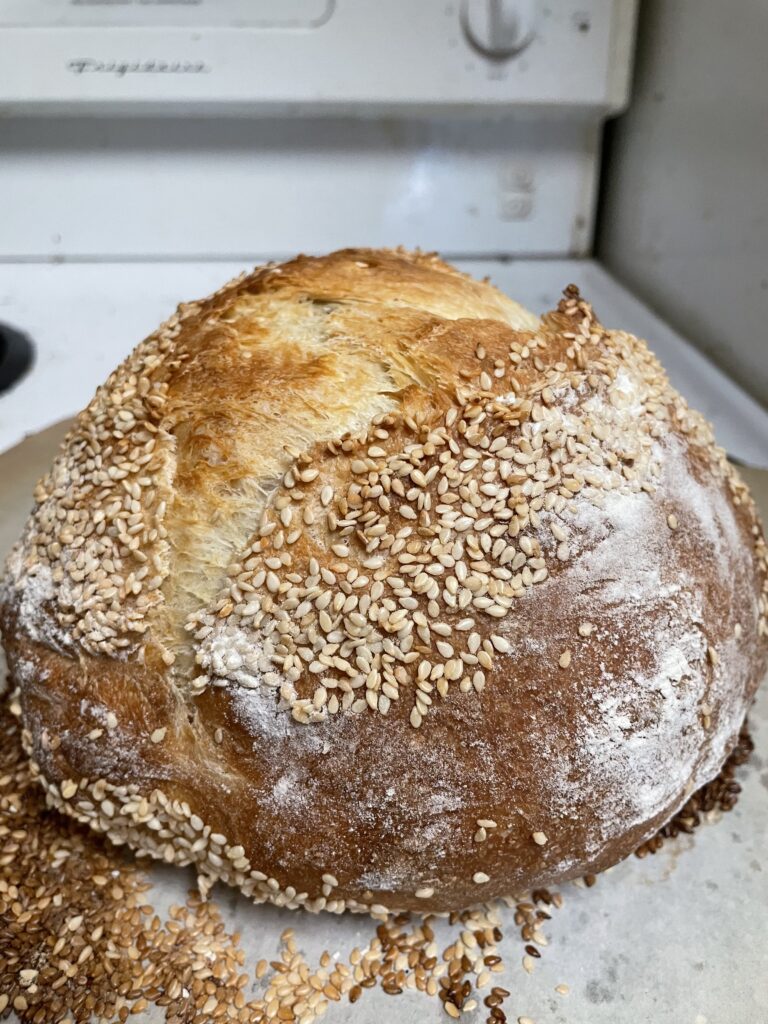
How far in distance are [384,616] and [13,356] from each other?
50.8 inches

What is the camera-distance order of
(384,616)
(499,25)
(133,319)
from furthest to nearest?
1. (133,319)
2. (499,25)
3. (384,616)

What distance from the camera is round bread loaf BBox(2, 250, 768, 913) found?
92 cm

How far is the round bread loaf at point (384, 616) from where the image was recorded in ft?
3.02

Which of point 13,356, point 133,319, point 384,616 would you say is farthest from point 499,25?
point 384,616

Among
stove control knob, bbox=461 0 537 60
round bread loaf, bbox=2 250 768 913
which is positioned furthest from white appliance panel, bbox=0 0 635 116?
round bread loaf, bbox=2 250 768 913

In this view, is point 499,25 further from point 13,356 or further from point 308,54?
point 13,356

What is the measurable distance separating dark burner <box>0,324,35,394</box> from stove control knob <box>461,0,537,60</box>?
112 centimetres

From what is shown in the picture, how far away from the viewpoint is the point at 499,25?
5.81 feet

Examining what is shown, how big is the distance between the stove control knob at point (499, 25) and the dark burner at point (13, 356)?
3.67 ft

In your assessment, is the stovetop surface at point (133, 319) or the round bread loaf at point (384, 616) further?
the stovetop surface at point (133, 319)

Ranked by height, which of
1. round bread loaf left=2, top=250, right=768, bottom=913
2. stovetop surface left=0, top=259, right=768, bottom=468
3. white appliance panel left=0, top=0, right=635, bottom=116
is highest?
white appliance panel left=0, top=0, right=635, bottom=116

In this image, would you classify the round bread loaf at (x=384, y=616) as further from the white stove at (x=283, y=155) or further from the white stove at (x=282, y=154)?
the white stove at (x=282, y=154)

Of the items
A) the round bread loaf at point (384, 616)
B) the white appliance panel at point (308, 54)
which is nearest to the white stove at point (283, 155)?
the white appliance panel at point (308, 54)

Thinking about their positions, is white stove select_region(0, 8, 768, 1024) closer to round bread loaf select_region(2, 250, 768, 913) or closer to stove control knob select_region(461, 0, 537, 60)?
stove control knob select_region(461, 0, 537, 60)
